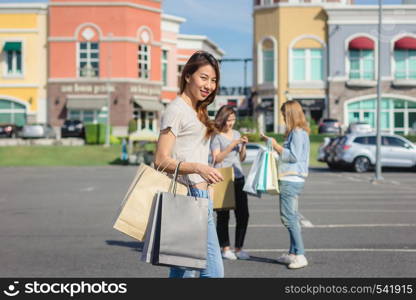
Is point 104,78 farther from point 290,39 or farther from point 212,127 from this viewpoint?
point 212,127

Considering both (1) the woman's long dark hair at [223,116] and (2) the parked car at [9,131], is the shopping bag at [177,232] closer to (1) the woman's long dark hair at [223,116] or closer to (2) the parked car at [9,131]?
(1) the woman's long dark hair at [223,116]

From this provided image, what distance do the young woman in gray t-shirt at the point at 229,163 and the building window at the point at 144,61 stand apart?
49.3 meters

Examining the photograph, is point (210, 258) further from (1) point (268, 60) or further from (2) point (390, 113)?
(1) point (268, 60)

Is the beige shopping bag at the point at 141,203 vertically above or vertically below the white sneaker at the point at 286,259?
above

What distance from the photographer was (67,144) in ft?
148

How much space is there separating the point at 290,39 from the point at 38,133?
21831 mm

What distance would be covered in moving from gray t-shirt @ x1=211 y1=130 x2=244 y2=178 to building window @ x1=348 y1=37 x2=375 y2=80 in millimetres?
48894

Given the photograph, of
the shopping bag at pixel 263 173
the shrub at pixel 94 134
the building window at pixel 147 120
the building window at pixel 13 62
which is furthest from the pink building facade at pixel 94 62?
the shopping bag at pixel 263 173

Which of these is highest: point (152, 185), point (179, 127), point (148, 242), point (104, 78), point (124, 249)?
point (104, 78)

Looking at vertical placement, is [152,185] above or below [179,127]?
below

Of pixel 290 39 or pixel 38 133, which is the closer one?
pixel 38 133

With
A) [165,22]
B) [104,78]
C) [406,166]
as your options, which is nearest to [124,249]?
[406,166]

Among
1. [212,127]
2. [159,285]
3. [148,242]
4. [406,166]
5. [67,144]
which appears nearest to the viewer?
[148,242]

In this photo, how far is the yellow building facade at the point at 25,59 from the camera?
5656 centimetres
